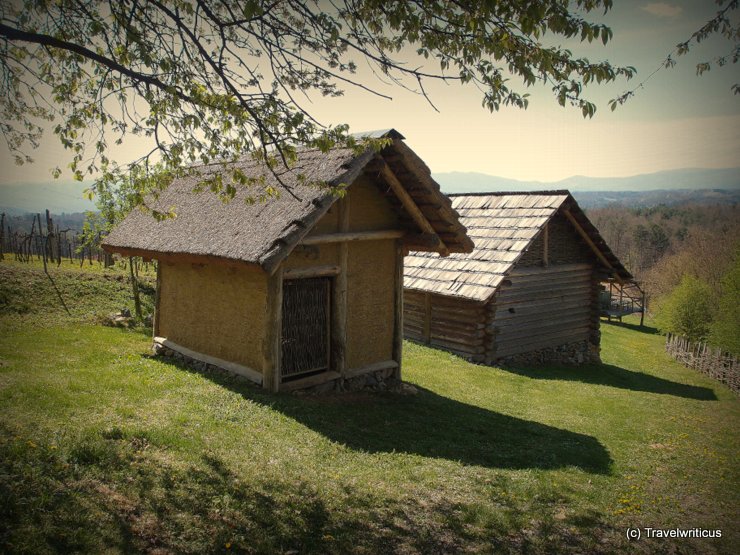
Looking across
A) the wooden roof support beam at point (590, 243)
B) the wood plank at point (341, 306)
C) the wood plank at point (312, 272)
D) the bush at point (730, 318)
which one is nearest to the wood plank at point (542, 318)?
the wooden roof support beam at point (590, 243)

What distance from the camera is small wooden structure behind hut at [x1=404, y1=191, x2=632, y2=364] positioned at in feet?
54.4

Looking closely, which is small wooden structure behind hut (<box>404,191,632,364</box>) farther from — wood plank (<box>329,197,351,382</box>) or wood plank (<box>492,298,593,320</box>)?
wood plank (<box>329,197,351,382</box>)

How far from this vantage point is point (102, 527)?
4094mm

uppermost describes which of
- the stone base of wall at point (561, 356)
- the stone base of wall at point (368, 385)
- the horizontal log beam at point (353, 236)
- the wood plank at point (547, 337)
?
the horizontal log beam at point (353, 236)

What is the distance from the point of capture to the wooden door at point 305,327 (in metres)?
9.56

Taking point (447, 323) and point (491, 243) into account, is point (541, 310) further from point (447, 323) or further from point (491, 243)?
point (447, 323)

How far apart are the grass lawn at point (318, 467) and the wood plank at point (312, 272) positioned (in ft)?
6.80

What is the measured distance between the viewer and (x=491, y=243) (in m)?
17.4

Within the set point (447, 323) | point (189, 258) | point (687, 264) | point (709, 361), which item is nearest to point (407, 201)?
point (189, 258)

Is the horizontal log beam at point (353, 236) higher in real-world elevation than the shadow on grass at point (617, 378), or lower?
higher

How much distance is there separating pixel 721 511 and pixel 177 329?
9883mm

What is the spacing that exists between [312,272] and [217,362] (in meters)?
2.60

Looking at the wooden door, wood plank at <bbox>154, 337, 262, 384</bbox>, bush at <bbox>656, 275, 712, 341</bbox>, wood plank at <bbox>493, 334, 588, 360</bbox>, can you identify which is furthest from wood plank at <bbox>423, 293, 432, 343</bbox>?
bush at <bbox>656, 275, 712, 341</bbox>

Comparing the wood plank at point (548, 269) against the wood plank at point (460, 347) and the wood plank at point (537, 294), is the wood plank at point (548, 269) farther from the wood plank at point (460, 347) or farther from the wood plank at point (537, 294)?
the wood plank at point (460, 347)
